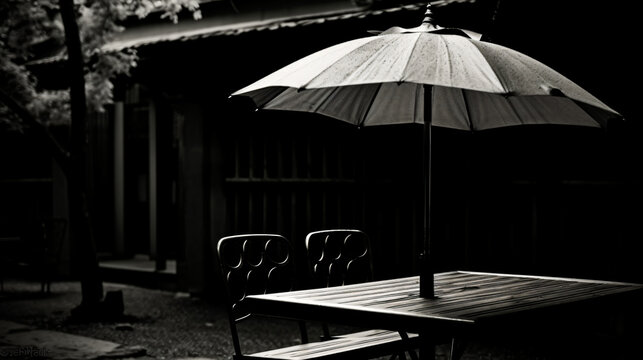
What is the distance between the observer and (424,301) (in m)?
4.34

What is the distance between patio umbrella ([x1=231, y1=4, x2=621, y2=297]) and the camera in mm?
3912

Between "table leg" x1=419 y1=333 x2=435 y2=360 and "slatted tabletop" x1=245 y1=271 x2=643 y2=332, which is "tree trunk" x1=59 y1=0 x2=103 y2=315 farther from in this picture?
"table leg" x1=419 y1=333 x2=435 y2=360

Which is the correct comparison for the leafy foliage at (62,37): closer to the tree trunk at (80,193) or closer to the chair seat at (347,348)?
the tree trunk at (80,193)

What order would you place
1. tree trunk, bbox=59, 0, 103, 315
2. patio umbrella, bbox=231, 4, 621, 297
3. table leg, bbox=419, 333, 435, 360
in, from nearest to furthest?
patio umbrella, bbox=231, 4, 621, 297 → table leg, bbox=419, 333, 435, 360 → tree trunk, bbox=59, 0, 103, 315

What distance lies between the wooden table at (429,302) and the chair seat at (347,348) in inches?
13.6

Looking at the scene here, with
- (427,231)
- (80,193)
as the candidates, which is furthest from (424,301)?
(80,193)

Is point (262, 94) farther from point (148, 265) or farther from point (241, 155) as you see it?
point (148, 265)

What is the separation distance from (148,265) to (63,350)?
6.43m

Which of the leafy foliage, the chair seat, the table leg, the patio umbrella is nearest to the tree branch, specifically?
the leafy foliage

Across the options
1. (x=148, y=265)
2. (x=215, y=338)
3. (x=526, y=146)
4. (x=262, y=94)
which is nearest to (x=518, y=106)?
(x=262, y=94)

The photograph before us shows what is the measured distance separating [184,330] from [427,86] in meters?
5.60

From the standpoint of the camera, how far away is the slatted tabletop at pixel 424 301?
12.5ft

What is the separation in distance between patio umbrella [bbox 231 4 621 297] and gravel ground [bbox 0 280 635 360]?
3148 mm

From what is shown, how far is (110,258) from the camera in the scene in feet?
50.3
